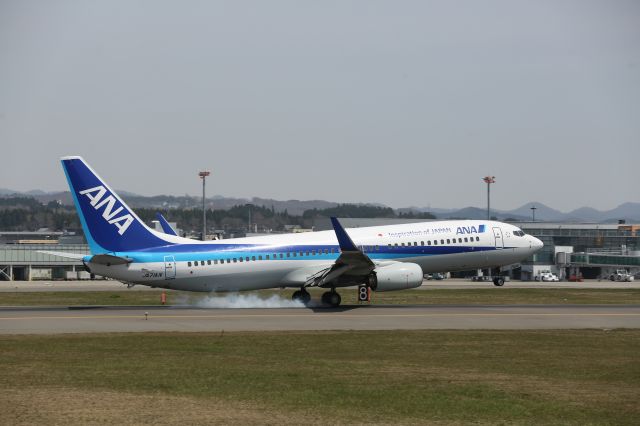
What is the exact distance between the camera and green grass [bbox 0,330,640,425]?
21.5 metres

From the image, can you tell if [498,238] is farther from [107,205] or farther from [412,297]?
[107,205]

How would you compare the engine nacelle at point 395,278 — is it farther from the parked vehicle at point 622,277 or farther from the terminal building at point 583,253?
the terminal building at point 583,253

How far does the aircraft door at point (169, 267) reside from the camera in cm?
4975

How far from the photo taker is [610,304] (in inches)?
2192

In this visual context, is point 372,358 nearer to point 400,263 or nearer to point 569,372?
point 569,372

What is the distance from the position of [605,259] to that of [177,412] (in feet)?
Answer: 351

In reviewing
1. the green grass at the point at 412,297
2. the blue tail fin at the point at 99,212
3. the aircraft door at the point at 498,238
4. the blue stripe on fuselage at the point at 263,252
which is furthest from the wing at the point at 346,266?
the aircraft door at the point at 498,238

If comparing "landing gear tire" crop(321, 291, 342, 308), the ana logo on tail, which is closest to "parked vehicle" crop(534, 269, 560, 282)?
"landing gear tire" crop(321, 291, 342, 308)

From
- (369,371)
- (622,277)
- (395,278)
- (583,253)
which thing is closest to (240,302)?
(395,278)

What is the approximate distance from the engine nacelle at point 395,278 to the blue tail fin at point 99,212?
45.7ft

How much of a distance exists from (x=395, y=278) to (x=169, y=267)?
42.6ft

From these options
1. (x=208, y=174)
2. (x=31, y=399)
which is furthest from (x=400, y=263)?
(x=208, y=174)

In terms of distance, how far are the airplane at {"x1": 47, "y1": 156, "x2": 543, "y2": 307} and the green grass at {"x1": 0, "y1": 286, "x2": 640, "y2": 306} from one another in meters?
3.81

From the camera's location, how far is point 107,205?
4828 cm
